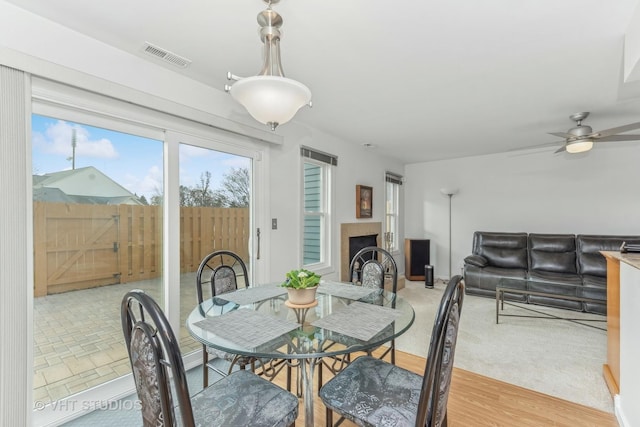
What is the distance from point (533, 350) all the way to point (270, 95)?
10.6 ft

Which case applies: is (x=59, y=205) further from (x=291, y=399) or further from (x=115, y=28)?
(x=291, y=399)

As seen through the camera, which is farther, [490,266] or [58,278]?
[490,266]

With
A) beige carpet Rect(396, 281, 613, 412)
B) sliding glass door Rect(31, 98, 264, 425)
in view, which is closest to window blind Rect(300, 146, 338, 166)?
sliding glass door Rect(31, 98, 264, 425)

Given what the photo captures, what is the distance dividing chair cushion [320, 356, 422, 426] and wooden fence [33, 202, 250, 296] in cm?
163

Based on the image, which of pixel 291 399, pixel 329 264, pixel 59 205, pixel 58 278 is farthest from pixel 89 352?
pixel 329 264

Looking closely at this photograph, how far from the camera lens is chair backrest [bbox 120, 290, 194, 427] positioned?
2.64 ft

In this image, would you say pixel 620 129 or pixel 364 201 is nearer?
pixel 620 129

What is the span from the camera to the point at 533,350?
2727 millimetres

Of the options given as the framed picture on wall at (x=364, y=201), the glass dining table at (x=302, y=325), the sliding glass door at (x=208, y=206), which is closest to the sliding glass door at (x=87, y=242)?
the sliding glass door at (x=208, y=206)

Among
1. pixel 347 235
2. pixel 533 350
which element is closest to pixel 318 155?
pixel 347 235

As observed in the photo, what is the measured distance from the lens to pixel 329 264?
154 inches

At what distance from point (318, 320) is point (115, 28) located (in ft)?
6.65

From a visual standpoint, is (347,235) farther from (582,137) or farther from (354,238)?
(582,137)

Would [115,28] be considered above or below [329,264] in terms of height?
above
